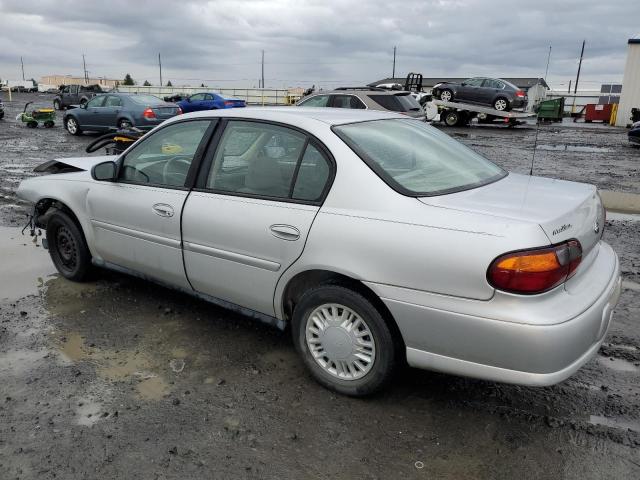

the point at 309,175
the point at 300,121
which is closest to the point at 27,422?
the point at 309,175

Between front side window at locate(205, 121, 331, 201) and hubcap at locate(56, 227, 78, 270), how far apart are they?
1.88 metres

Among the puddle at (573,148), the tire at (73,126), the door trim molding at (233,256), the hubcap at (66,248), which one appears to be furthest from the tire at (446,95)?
the door trim molding at (233,256)

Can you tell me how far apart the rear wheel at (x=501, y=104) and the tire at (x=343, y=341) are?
23.6 metres

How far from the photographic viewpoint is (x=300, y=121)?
10.7ft

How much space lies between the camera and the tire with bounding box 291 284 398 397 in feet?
9.26

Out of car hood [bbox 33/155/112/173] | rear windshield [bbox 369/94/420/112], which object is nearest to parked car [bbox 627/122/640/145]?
rear windshield [bbox 369/94/420/112]

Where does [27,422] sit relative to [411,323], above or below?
below

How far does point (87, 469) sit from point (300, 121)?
2204 mm

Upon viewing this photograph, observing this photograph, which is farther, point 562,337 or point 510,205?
point 510,205

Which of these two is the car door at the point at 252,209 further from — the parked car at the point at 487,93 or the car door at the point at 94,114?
the parked car at the point at 487,93

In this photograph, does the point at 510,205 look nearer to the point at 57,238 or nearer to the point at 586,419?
the point at 586,419

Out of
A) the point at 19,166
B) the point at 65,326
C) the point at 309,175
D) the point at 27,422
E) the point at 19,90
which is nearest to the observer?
the point at 27,422

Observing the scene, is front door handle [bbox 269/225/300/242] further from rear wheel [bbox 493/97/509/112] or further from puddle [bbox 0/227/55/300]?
rear wheel [bbox 493/97/509/112]

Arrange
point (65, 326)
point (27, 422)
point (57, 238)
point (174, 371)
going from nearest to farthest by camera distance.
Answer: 1. point (27, 422)
2. point (174, 371)
3. point (65, 326)
4. point (57, 238)
